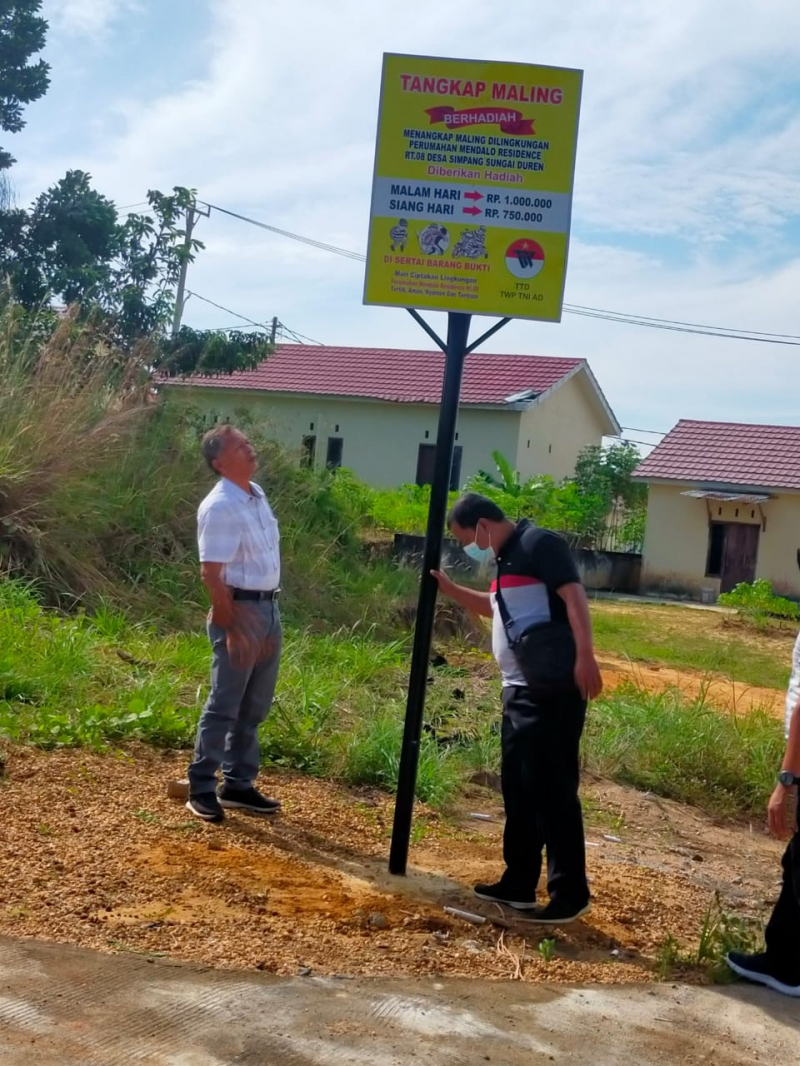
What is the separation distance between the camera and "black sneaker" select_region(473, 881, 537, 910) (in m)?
4.77

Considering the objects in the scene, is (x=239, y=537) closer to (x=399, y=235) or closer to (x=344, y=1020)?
(x=399, y=235)

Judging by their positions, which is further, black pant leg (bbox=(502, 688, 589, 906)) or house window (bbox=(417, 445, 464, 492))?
house window (bbox=(417, 445, 464, 492))

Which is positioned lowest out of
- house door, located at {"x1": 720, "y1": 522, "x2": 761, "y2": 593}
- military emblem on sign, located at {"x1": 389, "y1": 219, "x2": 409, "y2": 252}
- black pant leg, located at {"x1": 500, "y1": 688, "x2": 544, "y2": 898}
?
black pant leg, located at {"x1": 500, "y1": 688, "x2": 544, "y2": 898}

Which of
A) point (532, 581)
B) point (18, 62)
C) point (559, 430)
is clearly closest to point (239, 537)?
point (532, 581)

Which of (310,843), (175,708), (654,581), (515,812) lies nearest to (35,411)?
(175,708)

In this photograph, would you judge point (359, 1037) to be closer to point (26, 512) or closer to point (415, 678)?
point (415, 678)

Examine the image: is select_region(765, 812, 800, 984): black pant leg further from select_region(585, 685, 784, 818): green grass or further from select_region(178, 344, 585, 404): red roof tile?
select_region(178, 344, 585, 404): red roof tile

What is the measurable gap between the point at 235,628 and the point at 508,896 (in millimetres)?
1754

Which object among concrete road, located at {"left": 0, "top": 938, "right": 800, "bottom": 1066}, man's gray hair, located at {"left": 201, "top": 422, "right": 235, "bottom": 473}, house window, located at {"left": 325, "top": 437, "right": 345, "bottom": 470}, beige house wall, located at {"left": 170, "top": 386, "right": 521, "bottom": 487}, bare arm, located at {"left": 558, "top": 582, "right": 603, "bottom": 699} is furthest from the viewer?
house window, located at {"left": 325, "top": 437, "right": 345, "bottom": 470}

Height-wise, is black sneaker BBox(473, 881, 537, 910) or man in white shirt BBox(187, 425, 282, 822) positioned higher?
man in white shirt BBox(187, 425, 282, 822)

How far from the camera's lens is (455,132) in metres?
4.94

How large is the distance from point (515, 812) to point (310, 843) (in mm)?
1167

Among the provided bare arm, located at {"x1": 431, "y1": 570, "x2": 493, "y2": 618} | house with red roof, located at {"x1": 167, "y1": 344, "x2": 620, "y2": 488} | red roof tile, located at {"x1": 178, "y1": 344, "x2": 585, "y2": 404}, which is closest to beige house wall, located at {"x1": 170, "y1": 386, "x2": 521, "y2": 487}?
house with red roof, located at {"x1": 167, "y1": 344, "x2": 620, "y2": 488}

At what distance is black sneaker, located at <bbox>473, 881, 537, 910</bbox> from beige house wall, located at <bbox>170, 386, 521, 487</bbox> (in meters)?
27.0
